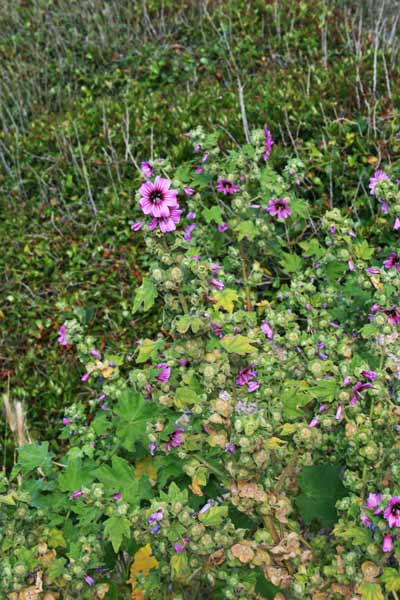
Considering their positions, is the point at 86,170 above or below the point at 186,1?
below

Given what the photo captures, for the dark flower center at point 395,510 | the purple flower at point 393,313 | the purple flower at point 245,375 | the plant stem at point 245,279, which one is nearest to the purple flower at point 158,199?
the purple flower at point 245,375

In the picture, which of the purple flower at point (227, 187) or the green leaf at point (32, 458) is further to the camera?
the purple flower at point (227, 187)

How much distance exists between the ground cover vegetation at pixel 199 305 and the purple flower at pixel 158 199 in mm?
10

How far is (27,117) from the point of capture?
5.94m

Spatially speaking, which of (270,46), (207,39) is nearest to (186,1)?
(207,39)

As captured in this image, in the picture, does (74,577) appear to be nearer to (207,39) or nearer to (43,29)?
(207,39)

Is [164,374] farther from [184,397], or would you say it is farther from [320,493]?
[320,493]

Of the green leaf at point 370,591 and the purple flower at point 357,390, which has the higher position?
the purple flower at point 357,390

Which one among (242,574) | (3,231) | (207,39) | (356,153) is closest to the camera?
(242,574)

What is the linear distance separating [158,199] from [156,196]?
2 cm

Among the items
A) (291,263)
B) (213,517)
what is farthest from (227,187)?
(213,517)

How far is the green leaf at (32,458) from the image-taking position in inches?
97.0

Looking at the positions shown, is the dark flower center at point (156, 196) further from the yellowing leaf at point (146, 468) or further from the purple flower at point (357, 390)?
the yellowing leaf at point (146, 468)

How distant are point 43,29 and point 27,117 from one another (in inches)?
45.2
